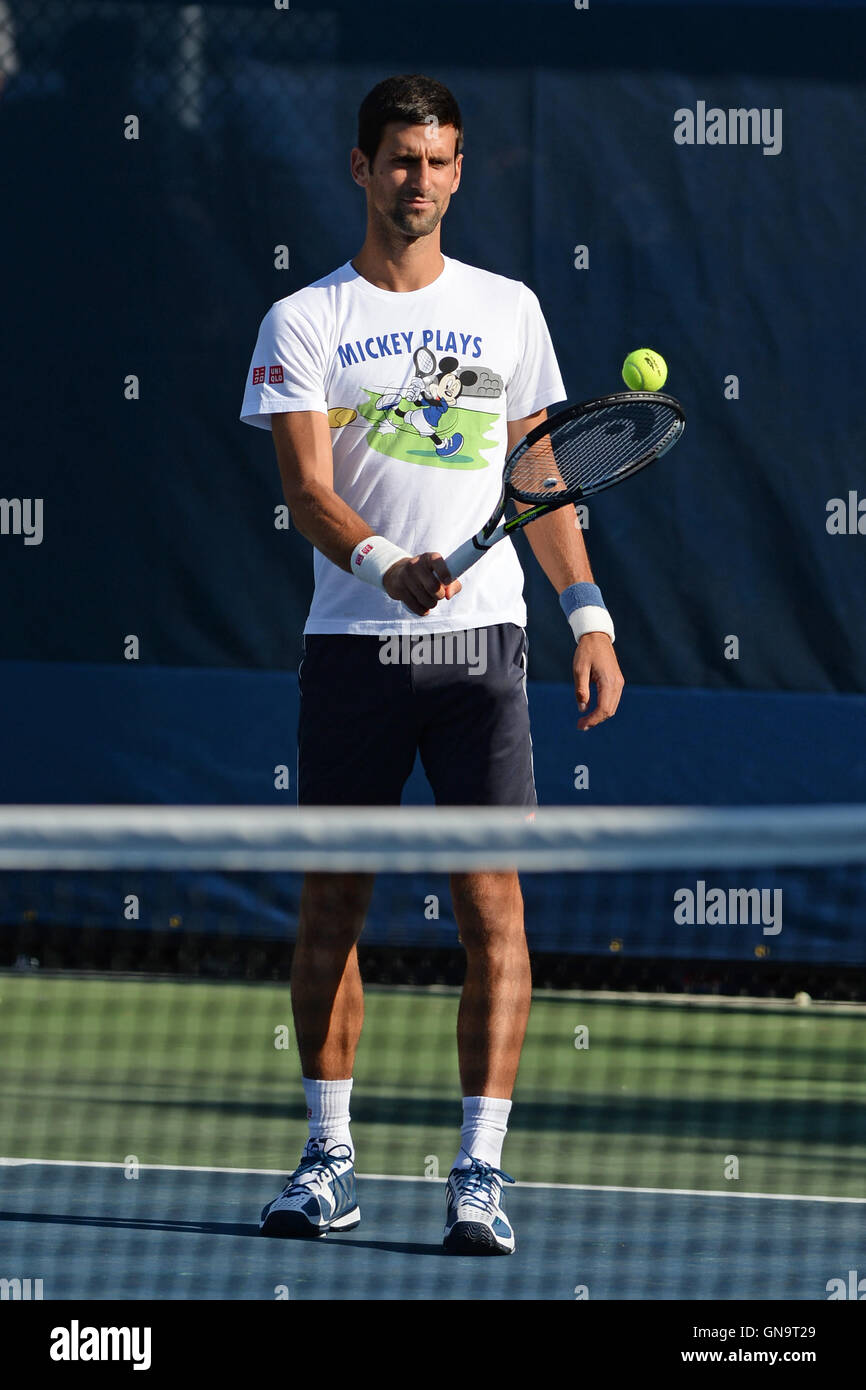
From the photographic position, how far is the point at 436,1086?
6.09 meters

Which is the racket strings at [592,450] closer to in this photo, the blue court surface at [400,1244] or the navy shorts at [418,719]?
the navy shorts at [418,719]

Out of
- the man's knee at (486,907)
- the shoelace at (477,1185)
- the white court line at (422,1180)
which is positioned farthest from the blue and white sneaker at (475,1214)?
the white court line at (422,1180)

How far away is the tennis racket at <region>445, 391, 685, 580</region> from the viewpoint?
3842 mm

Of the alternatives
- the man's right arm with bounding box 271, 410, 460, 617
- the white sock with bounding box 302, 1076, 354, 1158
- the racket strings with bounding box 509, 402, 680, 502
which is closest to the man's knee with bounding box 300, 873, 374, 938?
the white sock with bounding box 302, 1076, 354, 1158

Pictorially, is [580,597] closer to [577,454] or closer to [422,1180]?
[577,454]

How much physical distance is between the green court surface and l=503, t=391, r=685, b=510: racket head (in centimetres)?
145

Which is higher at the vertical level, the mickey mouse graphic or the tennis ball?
the tennis ball

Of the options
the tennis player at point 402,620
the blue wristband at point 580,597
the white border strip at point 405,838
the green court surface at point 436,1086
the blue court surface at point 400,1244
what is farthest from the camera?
the green court surface at point 436,1086

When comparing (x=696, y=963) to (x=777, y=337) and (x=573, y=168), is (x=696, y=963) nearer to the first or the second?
(x=777, y=337)

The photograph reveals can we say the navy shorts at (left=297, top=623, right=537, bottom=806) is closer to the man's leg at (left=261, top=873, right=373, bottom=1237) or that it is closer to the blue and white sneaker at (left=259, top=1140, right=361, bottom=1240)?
the man's leg at (left=261, top=873, right=373, bottom=1237)

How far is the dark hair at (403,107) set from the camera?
4.05 m

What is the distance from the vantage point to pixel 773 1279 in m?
3.91

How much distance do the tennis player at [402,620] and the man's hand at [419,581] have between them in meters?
0.12

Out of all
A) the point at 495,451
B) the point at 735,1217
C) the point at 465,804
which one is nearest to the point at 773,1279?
the point at 735,1217
